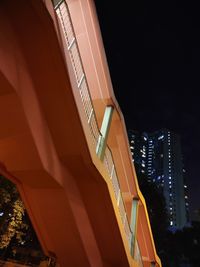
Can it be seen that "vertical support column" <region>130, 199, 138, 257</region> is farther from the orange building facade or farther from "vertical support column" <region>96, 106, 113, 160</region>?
"vertical support column" <region>96, 106, 113, 160</region>

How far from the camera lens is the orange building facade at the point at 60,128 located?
4.37 meters

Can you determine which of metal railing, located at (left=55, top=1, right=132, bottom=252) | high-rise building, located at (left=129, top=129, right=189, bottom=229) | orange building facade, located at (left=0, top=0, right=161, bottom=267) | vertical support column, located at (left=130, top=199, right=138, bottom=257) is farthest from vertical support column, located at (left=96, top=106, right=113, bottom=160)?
high-rise building, located at (left=129, top=129, right=189, bottom=229)

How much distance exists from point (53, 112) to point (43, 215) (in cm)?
296

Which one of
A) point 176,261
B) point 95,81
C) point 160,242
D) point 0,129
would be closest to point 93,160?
point 0,129

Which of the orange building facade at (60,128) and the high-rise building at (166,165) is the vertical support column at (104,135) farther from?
the high-rise building at (166,165)

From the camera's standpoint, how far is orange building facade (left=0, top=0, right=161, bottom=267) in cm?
437

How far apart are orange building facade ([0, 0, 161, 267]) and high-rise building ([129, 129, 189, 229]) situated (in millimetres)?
92552

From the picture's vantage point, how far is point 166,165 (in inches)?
4616

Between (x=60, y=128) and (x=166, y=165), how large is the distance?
116 metres

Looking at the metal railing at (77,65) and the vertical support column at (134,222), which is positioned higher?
the metal railing at (77,65)

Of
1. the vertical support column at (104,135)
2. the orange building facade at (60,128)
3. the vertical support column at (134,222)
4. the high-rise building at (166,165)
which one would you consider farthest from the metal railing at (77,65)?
the high-rise building at (166,165)

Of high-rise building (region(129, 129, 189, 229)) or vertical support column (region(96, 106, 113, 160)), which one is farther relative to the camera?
high-rise building (region(129, 129, 189, 229))

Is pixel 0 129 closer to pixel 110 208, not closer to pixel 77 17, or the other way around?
pixel 110 208

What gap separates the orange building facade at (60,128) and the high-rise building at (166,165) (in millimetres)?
92552
